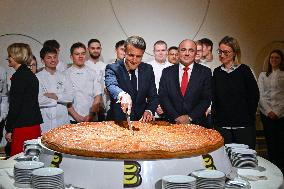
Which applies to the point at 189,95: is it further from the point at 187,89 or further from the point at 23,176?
the point at 23,176

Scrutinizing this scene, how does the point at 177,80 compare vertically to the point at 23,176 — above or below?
above

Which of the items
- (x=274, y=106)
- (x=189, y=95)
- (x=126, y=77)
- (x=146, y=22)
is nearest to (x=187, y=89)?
(x=189, y=95)

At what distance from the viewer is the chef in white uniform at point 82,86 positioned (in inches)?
230

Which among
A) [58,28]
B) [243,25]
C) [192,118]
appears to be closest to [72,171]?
[192,118]

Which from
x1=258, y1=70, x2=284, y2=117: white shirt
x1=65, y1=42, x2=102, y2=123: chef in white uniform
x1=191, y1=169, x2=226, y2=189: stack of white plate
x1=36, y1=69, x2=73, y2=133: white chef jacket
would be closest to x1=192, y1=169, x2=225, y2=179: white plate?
x1=191, y1=169, x2=226, y2=189: stack of white plate

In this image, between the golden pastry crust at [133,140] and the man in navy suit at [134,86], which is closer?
the golden pastry crust at [133,140]

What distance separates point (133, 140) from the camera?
10.1 feet

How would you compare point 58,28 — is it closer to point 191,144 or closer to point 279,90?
point 279,90

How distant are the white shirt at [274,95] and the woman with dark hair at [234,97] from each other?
168 centimetres

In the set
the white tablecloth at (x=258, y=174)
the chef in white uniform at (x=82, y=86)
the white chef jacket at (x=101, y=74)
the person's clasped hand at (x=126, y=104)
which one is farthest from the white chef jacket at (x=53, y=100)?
the person's clasped hand at (x=126, y=104)

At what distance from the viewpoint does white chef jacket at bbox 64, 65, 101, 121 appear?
5.85 m

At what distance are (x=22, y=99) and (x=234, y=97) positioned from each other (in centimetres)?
208

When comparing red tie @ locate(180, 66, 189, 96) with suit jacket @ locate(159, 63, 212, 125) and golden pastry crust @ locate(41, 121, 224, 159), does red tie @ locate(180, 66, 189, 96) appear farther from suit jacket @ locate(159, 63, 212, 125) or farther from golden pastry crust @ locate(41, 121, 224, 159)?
golden pastry crust @ locate(41, 121, 224, 159)

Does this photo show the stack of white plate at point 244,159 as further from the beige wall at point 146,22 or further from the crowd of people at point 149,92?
the beige wall at point 146,22
